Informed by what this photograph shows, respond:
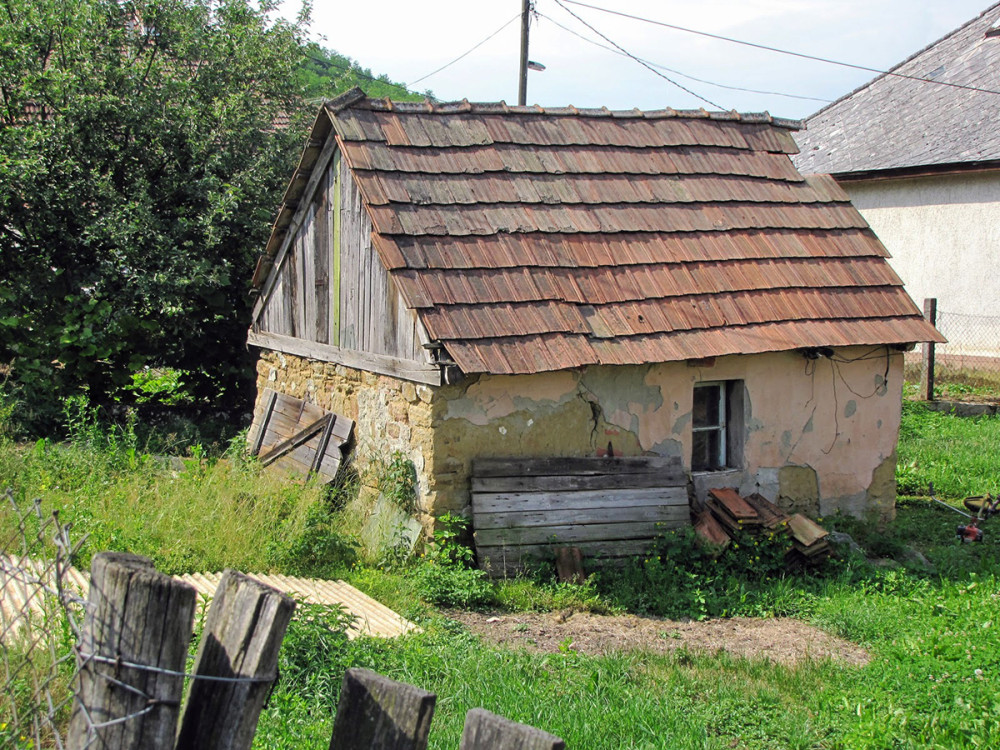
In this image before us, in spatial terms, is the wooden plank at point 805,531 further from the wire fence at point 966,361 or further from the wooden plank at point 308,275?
the wire fence at point 966,361

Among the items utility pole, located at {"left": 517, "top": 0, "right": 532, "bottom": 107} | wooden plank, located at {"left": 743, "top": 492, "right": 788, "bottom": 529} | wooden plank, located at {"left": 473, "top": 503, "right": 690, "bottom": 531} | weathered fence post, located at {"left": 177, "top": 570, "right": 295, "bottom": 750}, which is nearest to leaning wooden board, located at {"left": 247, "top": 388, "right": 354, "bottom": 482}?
wooden plank, located at {"left": 473, "top": 503, "right": 690, "bottom": 531}

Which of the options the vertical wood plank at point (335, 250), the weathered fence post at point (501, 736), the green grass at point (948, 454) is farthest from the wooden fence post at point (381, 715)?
the green grass at point (948, 454)

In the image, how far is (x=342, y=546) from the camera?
8.29 metres

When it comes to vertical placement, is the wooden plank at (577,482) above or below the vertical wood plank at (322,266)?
below

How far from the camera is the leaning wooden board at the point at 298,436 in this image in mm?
9602

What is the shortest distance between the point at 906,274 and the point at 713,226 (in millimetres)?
10687

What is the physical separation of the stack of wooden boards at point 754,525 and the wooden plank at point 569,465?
24.3 inches

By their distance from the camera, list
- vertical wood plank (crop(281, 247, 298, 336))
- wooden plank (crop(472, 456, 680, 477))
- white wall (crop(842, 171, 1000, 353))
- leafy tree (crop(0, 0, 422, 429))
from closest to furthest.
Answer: wooden plank (crop(472, 456, 680, 477)), vertical wood plank (crop(281, 247, 298, 336)), leafy tree (crop(0, 0, 422, 429)), white wall (crop(842, 171, 1000, 353))

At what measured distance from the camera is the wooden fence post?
226 cm

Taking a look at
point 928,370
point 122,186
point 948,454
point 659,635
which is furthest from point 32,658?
point 928,370

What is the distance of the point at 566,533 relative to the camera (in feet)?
28.3

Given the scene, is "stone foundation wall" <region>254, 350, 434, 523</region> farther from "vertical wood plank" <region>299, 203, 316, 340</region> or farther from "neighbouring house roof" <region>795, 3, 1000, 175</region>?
"neighbouring house roof" <region>795, 3, 1000, 175</region>

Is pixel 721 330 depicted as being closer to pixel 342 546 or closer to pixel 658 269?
pixel 658 269

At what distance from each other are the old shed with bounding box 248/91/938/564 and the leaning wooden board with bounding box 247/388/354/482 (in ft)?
0.69
